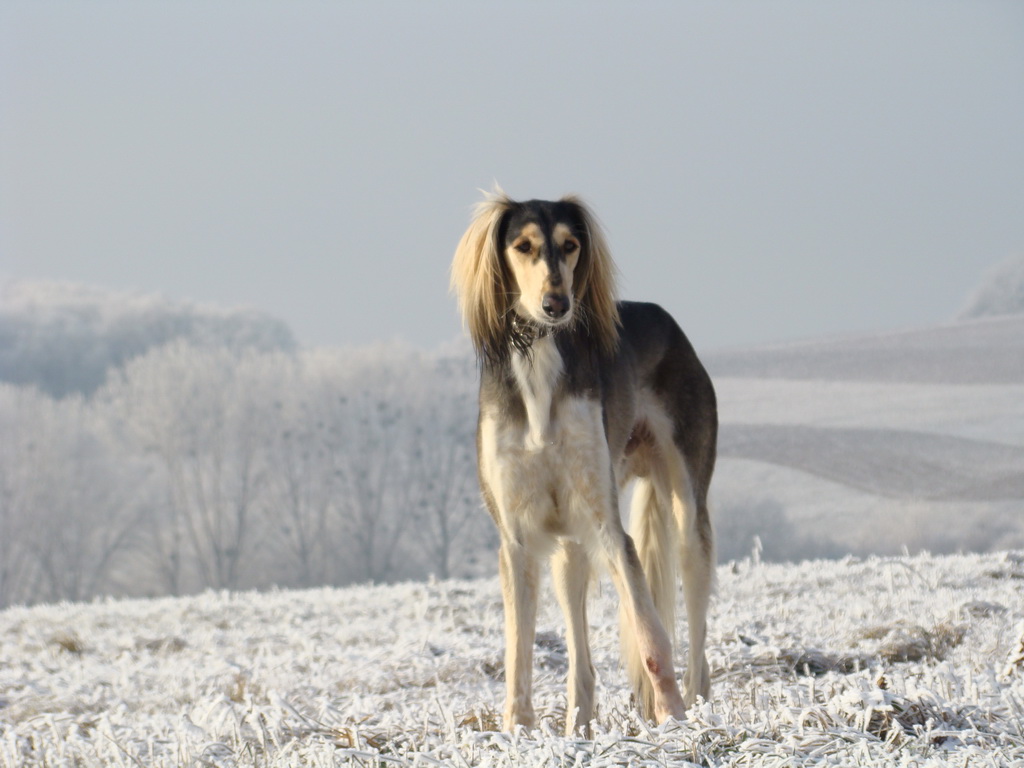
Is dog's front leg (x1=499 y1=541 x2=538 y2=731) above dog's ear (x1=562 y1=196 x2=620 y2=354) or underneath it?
underneath

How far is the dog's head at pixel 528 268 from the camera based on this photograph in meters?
4.95

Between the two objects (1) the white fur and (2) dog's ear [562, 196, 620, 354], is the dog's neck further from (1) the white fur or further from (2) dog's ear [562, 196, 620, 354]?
(2) dog's ear [562, 196, 620, 354]

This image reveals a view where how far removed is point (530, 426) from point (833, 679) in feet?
6.72

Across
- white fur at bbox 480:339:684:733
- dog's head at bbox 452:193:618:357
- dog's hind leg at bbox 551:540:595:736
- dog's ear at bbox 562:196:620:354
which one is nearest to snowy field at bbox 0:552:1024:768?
dog's hind leg at bbox 551:540:595:736

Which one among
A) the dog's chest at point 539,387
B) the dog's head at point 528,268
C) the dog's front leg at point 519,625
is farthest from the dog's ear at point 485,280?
the dog's front leg at point 519,625

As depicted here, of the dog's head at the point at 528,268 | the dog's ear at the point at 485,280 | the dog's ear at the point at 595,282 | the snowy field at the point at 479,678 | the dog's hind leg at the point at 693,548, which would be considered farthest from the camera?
the dog's hind leg at the point at 693,548

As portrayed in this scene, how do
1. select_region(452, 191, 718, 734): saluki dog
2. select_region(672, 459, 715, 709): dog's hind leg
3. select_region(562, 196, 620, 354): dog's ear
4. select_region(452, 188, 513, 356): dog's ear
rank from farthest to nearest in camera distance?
select_region(672, 459, 715, 709): dog's hind leg, select_region(562, 196, 620, 354): dog's ear, select_region(452, 188, 513, 356): dog's ear, select_region(452, 191, 718, 734): saluki dog

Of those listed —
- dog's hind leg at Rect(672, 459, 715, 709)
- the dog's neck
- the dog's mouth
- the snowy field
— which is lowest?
the snowy field

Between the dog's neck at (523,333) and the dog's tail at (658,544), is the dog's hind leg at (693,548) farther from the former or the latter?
the dog's neck at (523,333)

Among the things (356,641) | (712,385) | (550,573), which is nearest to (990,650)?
(712,385)

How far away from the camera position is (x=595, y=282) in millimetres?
5355

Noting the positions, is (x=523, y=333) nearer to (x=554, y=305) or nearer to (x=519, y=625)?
(x=554, y=305)

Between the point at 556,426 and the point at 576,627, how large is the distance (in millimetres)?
1018

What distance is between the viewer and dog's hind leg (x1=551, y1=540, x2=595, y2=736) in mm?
5020
